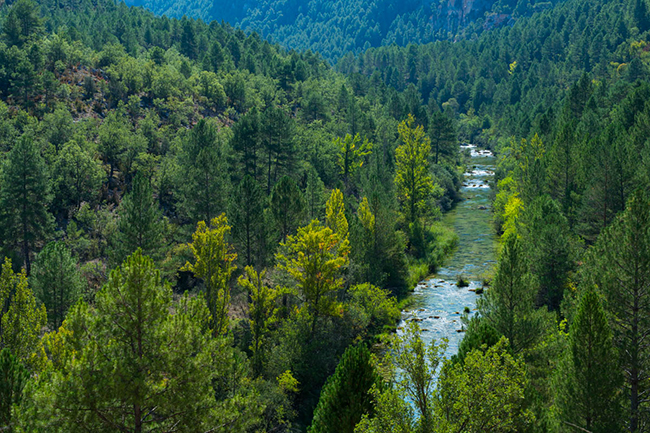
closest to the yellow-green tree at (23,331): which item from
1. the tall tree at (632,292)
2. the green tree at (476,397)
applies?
the green tree at (476,397)

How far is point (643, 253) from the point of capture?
27078 mm

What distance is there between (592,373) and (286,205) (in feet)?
111

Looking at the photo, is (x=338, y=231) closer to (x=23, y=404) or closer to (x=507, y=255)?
(x=507, y=255)

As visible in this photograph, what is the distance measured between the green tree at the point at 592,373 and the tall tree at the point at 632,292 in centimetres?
266

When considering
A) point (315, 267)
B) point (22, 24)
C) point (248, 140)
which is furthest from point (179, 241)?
point (22, 24)

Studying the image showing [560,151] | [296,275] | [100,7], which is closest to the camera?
[296,275]

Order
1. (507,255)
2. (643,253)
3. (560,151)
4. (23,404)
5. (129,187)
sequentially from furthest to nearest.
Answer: (129,187)
(560,151)
(507,255)
(643,253)
(23,404)

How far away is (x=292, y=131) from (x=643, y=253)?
53.6m

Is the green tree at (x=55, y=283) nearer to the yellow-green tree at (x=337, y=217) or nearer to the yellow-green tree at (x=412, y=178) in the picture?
the yellow-green tree at (x=337, y=217)

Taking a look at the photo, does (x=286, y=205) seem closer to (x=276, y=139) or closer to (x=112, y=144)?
(x=276, y=139)

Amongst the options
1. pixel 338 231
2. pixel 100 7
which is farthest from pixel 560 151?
pixel 100 7

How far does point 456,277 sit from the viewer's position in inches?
2472

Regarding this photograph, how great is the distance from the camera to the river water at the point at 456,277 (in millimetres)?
50062

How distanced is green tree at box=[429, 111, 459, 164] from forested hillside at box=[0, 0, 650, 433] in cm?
50
